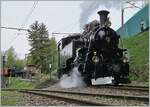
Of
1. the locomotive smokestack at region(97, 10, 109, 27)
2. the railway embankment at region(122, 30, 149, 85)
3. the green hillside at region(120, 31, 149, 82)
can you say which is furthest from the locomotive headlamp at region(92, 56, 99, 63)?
the green hillside at region(120, 31, 149, 82)

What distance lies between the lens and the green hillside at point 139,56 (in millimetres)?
24391

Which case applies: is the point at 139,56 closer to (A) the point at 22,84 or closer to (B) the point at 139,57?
(B) the point at 139,57

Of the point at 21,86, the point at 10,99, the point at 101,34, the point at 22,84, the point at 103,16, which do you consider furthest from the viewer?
the point at 22,84

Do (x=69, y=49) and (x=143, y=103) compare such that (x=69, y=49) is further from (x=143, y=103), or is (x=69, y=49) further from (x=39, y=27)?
(x=39, y=27)

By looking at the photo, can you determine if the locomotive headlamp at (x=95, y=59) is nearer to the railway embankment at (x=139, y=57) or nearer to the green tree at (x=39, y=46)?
the railway embankment at (x=139, y=57)

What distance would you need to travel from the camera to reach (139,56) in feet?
90.7

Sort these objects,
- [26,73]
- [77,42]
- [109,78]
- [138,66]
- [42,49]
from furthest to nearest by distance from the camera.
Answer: [42,49] → [26,73] → [138,66] → [77,42] → [109,78]

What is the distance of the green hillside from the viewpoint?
24.4m

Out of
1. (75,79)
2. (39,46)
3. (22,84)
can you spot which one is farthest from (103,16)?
(39,46)

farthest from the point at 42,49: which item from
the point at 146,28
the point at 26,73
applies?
the point at 146,28

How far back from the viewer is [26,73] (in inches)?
2270

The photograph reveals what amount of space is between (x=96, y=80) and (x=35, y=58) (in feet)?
195

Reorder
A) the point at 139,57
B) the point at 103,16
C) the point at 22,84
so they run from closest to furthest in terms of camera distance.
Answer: the point at 103,16
the point at 139,57
the point at 22,84

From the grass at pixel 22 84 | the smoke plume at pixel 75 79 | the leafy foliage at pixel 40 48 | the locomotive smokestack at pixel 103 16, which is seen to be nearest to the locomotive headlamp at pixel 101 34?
the locomotive smokestack at pixel 103 16
